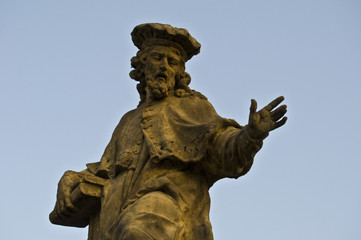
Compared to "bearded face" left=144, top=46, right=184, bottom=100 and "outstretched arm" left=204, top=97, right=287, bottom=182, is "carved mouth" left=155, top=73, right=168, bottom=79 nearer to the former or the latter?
"bearded face" left=144, top=46, right=184, bottom=100

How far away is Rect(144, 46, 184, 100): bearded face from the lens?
Result: 11070mm

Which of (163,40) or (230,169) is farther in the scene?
(163,40)

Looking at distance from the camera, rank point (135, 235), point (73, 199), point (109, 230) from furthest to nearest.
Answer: point (73, 199) < point (109, 230) < point (135, 235)

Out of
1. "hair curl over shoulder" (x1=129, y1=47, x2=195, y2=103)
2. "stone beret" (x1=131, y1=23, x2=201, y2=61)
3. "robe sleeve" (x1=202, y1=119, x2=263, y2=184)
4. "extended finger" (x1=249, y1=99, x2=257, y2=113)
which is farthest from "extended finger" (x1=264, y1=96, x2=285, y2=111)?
"stone beret" (x1=131, y1=23, x2=201, y2=61)

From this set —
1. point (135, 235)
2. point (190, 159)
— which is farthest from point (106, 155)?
point (135, 235)

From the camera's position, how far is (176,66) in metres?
11.2

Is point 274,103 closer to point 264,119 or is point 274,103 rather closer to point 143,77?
point 264,119

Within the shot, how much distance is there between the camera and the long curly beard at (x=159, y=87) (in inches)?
436

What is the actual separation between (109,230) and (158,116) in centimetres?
169

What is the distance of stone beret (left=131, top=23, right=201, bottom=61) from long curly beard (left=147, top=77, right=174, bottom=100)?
48 centimetres

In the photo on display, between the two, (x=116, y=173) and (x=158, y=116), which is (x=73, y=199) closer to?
(x=116, y=173)

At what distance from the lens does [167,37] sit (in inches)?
440

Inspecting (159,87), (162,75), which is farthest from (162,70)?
(159,87)

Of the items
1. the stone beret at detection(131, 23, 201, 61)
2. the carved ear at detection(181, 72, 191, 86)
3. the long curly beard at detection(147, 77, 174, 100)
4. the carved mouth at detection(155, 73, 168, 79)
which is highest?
the stone beret at detection(131, 23, 201, 61)
